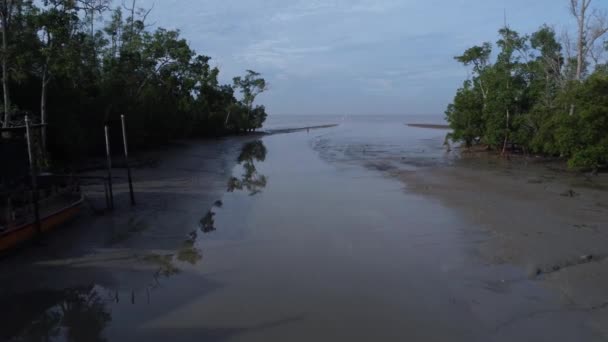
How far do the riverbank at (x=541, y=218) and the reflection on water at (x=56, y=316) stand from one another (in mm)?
7241

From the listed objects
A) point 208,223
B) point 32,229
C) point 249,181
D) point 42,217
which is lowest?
point 208,223

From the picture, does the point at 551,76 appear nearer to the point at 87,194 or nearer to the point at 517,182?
the point at 517,182

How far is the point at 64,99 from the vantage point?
2316 centimetres

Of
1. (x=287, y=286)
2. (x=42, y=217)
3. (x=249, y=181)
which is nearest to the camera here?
(x=287, y=286)

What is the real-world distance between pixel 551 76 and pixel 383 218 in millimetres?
18778

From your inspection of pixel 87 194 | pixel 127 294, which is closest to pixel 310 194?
pixel 87 194

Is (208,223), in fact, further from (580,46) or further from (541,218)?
(580,46)

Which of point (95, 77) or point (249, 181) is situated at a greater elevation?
point (95, 77)

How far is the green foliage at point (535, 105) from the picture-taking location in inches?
785

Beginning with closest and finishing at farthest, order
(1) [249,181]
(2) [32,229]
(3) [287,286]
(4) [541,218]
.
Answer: (3) [287,286], (2) [32,229], (4) [541,218], (1) [249,181]

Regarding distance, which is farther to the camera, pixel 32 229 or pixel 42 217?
pixel 42 217

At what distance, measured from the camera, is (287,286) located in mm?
8414

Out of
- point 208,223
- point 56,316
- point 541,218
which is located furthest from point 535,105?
point 56,316

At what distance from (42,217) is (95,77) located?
63.6 feet
